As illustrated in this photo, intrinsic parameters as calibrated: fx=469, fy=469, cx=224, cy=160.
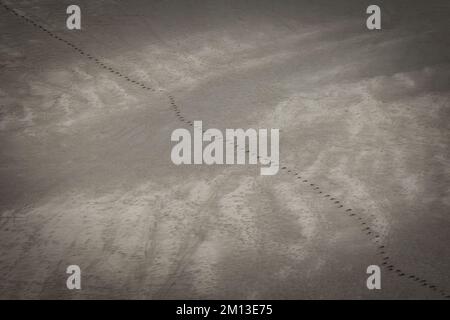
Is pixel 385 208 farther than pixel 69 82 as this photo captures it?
No

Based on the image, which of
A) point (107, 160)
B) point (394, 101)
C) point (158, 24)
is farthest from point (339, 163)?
point (158, 24)

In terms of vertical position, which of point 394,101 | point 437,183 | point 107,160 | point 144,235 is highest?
point 394,101

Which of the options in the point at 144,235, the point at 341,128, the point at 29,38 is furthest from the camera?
the point at 29,38

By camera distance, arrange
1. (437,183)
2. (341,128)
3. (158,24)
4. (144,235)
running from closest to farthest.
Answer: (144,235) < (437,183) < (341,128) < (158,24)

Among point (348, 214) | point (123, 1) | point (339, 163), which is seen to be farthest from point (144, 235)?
point (123, 1)

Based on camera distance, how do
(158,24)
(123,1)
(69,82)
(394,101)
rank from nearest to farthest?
(394,101) < (69,82) < (158,24) < (123,1)

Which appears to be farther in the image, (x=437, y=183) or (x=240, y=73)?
(x=240, y=73)

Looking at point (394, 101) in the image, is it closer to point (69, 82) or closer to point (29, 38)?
point (69, 82)

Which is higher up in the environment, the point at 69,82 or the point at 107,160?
the point at 69,82

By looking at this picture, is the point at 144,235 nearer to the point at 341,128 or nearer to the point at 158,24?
the point at 341,128
